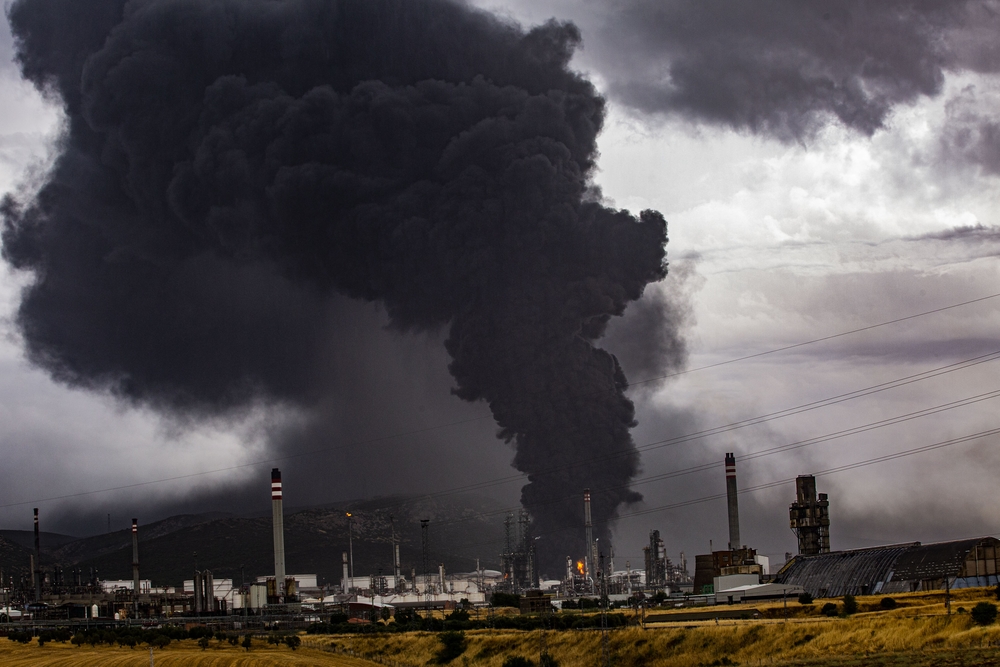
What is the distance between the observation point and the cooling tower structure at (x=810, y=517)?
A: 121 meters

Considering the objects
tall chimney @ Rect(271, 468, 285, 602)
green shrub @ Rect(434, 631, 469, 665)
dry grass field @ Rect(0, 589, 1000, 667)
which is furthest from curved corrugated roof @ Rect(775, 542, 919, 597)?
tall chimney @ Rect(271, 468, 285, 602)

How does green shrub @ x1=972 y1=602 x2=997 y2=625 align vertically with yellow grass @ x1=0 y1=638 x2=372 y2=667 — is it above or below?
above

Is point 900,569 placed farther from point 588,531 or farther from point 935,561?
point 588,531

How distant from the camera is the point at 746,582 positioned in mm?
107062

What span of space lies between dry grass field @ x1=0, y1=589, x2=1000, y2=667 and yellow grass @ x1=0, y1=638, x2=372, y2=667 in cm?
8

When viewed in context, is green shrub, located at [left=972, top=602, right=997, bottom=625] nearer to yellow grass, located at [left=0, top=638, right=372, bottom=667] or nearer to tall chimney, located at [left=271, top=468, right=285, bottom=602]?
yellow grass, located at [left=0, top=638, right=372, bottom=667]

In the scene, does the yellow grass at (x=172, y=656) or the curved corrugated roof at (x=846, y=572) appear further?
the curved corrugated roof at (x=846, y=572)

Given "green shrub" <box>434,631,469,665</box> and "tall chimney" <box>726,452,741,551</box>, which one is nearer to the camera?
"green shrub" <box>434,631,469,665</box>

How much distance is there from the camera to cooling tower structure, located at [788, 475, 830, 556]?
12075 cm

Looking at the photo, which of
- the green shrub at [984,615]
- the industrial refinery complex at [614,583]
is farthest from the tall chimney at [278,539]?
the green shrub at [984,615]

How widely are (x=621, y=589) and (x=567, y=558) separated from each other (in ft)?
71.9

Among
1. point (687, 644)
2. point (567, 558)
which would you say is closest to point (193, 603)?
point (567, 558)

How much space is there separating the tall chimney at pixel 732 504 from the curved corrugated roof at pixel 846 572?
2517cm

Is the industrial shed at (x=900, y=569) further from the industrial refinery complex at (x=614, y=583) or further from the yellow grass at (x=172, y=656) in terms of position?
the yellow grass at (x=172, y=656)
